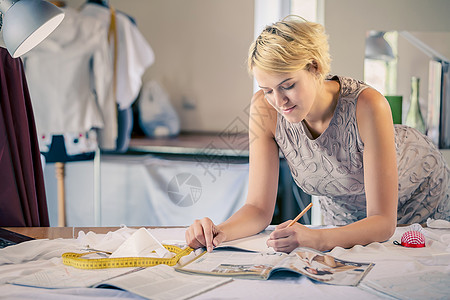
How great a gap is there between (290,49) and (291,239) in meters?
0.49

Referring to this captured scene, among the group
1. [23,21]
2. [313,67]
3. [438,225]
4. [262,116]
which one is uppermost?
[23,21]

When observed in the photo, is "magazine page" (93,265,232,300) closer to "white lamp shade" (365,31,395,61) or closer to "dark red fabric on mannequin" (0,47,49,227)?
"dark red fabric on mannequin" (0,47,49,227)

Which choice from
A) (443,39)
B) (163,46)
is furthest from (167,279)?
(163,46)

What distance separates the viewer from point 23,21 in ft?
3.65

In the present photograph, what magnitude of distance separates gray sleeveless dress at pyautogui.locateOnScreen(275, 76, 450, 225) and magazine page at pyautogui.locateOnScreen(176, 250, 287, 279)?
1.58 ft

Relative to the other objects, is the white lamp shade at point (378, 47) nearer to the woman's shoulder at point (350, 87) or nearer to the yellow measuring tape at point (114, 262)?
the woman's shoulder at point (350, 87)

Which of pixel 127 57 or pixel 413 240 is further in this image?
pixel 127 57

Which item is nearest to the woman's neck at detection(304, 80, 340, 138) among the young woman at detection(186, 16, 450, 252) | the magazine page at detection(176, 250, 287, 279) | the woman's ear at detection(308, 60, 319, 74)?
the young woman at detection(186, 16, 450, 252)

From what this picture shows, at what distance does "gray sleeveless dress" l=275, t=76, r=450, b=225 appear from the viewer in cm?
148

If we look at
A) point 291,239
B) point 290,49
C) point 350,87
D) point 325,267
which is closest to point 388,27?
point 350,87

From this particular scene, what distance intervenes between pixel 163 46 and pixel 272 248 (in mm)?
3729

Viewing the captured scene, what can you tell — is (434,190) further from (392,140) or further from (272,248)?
(272,248)

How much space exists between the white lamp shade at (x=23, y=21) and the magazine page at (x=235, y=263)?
62 centimetres

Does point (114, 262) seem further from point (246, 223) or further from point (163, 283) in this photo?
point (246, 223)
